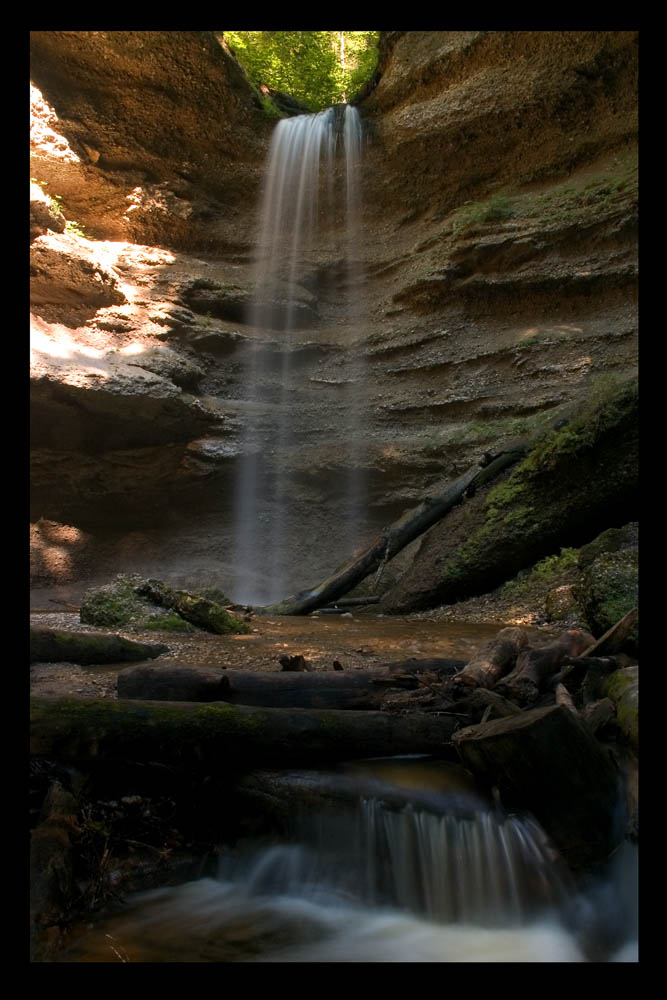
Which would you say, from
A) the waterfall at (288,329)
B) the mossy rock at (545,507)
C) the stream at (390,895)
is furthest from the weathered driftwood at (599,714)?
the waterfall at (288,329)

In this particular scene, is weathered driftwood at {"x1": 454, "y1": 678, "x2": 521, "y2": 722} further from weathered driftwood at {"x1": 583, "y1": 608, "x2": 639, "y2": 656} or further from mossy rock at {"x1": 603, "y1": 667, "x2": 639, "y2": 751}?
weathered driftwood at {"x1": 583, "y1": 608, "x2": 639, "y2": 656}

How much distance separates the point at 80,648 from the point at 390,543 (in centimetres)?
600

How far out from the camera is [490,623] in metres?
8.00

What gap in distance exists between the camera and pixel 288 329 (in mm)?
18828

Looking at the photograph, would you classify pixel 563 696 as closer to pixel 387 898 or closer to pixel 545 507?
pixel 387 898

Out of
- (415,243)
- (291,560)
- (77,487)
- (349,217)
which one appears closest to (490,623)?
(291,560)

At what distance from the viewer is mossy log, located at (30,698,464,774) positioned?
3.32m

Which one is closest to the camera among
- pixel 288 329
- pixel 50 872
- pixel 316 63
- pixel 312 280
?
pixel 50 872

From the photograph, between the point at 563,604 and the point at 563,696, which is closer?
the point at 563,696

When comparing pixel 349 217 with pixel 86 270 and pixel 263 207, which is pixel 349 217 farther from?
pixel 86 270

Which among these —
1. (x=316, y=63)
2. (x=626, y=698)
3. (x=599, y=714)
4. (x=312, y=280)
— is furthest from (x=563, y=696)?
(x=316, y=63)

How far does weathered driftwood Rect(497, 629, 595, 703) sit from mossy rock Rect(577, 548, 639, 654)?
88 centimetres

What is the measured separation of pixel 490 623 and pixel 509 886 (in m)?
5.10

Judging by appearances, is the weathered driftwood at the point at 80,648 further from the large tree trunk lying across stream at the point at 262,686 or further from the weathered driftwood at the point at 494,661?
the weathered driftwood at the point at 494,661
